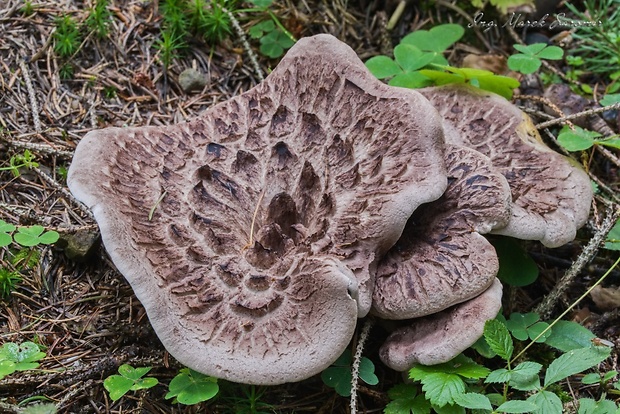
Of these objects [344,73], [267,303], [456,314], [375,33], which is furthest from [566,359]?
[375,33]

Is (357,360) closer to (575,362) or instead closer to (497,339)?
(497,339)

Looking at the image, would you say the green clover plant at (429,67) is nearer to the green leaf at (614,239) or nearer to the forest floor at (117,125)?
the forest floor at (117,125)

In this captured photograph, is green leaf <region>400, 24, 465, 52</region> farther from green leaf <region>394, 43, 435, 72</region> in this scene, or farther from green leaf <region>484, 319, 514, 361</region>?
green leaf <region>484, 319, 514, 361</region>

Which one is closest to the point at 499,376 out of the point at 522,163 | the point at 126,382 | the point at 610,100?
the point at 522,163

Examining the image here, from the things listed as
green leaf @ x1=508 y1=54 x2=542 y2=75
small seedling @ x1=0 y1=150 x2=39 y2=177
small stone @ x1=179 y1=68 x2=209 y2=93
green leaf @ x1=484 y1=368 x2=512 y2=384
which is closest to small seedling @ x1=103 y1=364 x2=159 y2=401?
small seedling @ x1=0 y1=150 x2=39 y2=177

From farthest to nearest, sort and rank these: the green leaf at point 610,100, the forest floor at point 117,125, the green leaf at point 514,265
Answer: the green leaf at point 610,100 → the green leaf at point 514,265 → the forest floor at point 117,125

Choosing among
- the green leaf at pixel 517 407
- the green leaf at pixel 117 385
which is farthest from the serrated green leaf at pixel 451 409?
the green leaf at pixel 117 385

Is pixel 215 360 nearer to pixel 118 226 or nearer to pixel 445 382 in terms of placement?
pixel 118 226
